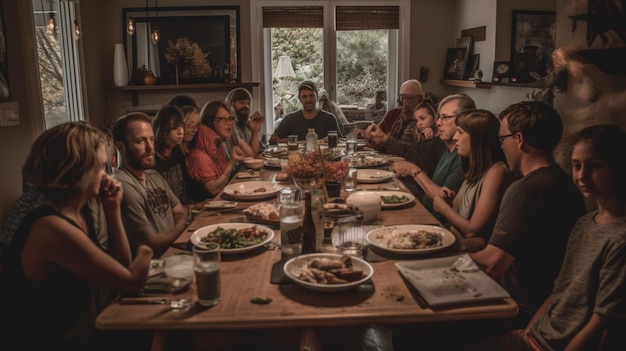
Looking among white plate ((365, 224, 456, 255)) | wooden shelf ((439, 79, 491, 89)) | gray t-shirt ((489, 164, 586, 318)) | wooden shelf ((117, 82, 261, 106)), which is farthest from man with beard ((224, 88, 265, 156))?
gray t-shirt ((489, 164, 586, 318))

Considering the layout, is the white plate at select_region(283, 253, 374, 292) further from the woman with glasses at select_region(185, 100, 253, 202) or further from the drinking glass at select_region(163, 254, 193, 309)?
the woman with glasses at select_region(185, 100, 253, 202)

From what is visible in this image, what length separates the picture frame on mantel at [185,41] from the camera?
19.6 feet

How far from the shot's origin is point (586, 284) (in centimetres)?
152

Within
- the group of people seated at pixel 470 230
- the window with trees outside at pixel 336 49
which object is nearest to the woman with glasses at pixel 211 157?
the group of people seated at pixel 470 230

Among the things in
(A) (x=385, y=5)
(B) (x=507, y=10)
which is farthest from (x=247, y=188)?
(A) (x=385, y=5)

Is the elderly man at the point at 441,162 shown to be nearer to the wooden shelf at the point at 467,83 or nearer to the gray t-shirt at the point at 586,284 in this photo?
the gray t-shirt at the point at 586,284

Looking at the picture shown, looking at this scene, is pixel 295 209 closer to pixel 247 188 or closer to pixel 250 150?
pixel 247 188

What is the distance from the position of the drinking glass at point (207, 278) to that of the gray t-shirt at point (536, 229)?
0.92 meters

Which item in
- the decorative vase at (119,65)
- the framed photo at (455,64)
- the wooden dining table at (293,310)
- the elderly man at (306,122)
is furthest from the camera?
the decorative vase at (119,65)

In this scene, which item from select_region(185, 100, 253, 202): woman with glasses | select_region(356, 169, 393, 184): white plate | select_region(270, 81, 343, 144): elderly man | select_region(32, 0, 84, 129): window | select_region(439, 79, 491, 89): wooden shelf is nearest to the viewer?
select_region(356, 169, 393, 184): white plate

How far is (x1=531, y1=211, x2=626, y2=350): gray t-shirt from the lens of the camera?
143cm

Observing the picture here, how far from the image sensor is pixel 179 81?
6016 millimetres

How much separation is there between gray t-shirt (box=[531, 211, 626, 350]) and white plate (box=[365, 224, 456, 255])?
0.37 meters

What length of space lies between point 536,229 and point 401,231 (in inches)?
18.1
